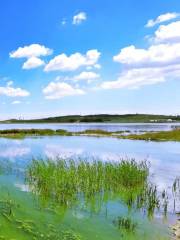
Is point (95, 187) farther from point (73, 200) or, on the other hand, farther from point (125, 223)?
point (125, 223)

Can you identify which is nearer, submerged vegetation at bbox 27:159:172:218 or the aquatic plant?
the aquatic plant

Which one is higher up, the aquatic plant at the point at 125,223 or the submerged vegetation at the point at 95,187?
the submerged vegetation at the point at 95,187

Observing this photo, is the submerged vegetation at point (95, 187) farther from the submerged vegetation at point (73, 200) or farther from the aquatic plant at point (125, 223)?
the aquatic plant at point (125, 223)

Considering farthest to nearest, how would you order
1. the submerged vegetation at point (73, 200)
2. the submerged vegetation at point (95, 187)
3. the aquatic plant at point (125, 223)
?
1. the submerged vegetation at point (95, 187)
2. the aquatic plant at point (125, 223)
3. the submerged vegetation at point (73, 200)

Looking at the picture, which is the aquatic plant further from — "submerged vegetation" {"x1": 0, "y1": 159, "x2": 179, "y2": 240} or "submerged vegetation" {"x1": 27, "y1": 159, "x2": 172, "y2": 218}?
"submerged vegetation" {"x1": 27, "y1": 159, "x2": 172, "y2": 218}

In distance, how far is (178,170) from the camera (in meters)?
27.5

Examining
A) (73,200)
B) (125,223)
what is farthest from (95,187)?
(125,223)

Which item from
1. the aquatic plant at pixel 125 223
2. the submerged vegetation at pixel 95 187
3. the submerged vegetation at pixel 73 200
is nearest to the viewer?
the submerged vegetation at pixel 73 200

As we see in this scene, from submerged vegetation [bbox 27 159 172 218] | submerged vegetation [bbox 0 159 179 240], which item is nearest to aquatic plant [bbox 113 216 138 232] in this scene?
submerged vegetation [bbox 0 159 179 240]

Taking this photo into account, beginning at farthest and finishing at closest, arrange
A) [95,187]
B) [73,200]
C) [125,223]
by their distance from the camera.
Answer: [95,187], [73,200], [125,223]

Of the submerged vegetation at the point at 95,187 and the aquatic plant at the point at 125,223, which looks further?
the submerged vegetation at the point at 95,187

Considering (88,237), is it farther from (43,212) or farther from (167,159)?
(167,159)

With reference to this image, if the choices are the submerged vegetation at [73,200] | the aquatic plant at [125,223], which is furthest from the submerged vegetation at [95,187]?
the aquatic plant at [125,223]

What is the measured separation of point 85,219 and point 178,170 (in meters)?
15.5
